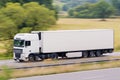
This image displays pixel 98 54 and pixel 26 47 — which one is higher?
pixel 26 47

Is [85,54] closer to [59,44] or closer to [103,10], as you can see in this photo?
[59,44]

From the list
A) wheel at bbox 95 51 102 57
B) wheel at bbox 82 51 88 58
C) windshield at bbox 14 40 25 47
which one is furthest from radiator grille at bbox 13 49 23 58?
wheel at bbox 95 51 102 57

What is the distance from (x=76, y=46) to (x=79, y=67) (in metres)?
9.30

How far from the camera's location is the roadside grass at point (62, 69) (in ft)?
91.6

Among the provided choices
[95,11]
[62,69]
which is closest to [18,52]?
[62,69]

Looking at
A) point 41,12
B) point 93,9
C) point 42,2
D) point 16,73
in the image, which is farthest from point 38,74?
point 93,9

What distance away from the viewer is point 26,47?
124ft

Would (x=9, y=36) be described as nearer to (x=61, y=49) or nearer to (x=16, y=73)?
(x=61, y=49)

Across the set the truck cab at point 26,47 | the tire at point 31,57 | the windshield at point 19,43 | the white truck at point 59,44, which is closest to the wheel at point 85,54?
the white truck at point 59,44

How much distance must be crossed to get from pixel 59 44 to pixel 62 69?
9742mm

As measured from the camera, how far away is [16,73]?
27.6 meters

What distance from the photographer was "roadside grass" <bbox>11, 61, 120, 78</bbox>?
27.9 meters

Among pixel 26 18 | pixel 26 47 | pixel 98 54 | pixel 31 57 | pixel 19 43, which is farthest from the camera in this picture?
pixel 26 18

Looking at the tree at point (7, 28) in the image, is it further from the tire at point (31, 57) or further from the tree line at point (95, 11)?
the tree line at point (95, 11)
